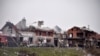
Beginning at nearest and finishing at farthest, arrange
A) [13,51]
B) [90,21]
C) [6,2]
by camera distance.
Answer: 1. [13,51]
2. [6,2]
3. [90,21]

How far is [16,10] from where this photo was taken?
9.46ft

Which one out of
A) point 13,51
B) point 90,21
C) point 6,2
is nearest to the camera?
point 13,51

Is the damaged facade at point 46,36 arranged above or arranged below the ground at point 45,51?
above

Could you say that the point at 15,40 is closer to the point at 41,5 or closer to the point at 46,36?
the point at 46,36

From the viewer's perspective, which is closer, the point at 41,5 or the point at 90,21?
the point at 41,5

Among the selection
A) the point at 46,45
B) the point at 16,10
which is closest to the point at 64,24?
the point at 46,45

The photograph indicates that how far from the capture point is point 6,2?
9.50 ft

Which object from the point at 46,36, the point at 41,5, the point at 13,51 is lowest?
the point at 13,51

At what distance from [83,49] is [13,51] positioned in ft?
3.07

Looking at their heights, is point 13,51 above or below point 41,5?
below

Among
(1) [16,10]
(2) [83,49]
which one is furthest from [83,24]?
(1) [16,10]

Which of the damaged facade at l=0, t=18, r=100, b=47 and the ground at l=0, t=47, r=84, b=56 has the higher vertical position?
the damaged facade at l=0, t=18, r=100, b=47

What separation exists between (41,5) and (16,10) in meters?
Answer: 0.34

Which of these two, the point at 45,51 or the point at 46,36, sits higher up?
the point at 46,36
